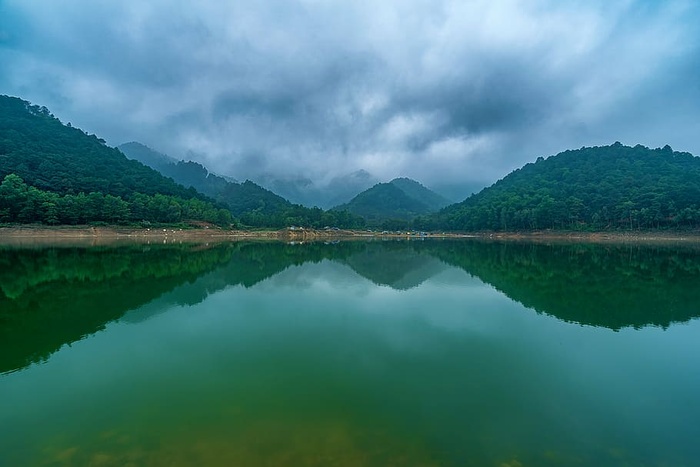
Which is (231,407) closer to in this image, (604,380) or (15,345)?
(15,345)

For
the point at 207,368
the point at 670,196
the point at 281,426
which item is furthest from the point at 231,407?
the point at 670,196

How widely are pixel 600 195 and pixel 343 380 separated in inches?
4201

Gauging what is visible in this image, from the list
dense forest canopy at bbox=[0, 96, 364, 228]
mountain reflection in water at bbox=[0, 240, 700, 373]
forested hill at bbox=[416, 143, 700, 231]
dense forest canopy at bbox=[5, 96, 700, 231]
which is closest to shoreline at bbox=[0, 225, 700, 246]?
dense forest canopy at bbox=[5, 96, 700, 231]

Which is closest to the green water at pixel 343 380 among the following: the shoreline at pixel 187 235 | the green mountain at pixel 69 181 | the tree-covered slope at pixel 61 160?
the shoreline at pixel 187 235

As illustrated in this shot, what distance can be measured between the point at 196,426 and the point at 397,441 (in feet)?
9.74

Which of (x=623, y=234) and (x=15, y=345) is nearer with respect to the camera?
(x=15, y=345)

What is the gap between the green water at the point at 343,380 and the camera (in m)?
5.10

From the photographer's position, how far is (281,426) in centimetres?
559

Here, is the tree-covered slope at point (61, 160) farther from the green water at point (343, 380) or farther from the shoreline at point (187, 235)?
the green water at point (343, 380)

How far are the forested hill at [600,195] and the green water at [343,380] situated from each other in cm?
7331

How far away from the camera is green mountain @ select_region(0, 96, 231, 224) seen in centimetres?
5825

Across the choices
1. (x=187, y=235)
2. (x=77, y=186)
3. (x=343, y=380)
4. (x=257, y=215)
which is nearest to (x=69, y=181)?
(x=77, y=186)

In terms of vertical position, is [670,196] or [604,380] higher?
[670,196]

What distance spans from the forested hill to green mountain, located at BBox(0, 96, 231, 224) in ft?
247
